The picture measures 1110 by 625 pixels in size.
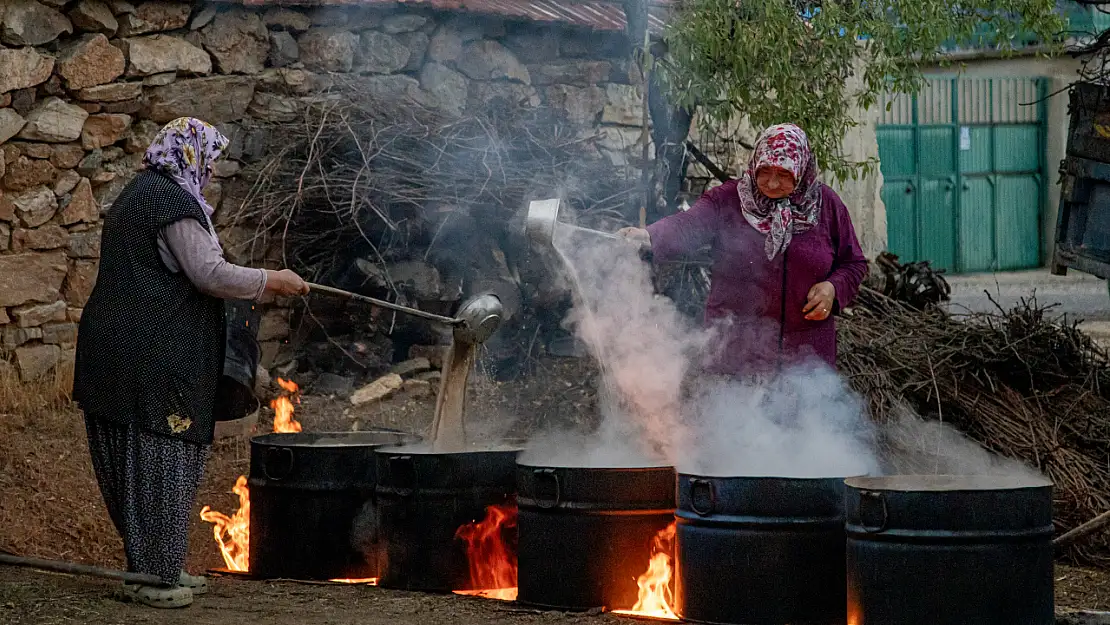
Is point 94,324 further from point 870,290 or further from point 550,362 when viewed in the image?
point 870,290

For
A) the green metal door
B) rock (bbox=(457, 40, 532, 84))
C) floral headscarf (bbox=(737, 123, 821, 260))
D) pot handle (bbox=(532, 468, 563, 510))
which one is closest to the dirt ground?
pot handle (bbox=(532, 468, 563, 510))

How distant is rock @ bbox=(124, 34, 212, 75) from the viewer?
8.34 meters

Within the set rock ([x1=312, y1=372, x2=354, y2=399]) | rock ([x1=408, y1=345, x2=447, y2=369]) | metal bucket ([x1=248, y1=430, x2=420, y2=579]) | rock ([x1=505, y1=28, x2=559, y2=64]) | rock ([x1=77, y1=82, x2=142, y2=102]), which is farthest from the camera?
rock ([x1=505, y1=28, x2=559, y2=64])

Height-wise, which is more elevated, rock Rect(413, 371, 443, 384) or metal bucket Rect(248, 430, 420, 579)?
rock Rect(413, 371, 443, 384)

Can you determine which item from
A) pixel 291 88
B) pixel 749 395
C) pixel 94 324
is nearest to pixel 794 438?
pixel 749 395

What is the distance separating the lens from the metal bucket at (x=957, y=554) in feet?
13.8

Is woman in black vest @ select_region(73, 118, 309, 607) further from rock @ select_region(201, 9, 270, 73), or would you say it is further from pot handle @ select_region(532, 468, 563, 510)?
rock @ select_region(201, 9, 270, 73)

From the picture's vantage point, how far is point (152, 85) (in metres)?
8.44

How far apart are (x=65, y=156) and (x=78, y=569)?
153 inches

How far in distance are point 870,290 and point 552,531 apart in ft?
16.6

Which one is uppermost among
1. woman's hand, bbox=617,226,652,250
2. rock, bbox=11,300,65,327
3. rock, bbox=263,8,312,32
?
rock, bbox=263,8,312,32

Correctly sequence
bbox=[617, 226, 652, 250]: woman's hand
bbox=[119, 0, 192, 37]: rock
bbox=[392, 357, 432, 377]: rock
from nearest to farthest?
bbox=[617, 226, 652, 250]: woman's hand < bbox=[119, 0, 192, 37]: rock < bbox=[392, 357, 432, 377]: rock

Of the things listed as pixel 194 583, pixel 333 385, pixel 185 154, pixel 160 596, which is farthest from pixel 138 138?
pixel 160 596

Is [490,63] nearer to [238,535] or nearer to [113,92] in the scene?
[113,92]
